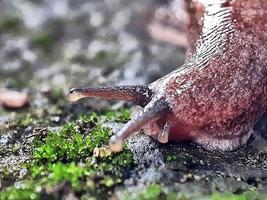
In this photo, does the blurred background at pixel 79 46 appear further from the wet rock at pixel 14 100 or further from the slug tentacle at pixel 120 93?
the slug tentacle at pixel 120 93

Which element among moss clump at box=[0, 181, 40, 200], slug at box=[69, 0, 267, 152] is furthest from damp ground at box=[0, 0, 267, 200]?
slug at box=[69, 0, 267, 152]

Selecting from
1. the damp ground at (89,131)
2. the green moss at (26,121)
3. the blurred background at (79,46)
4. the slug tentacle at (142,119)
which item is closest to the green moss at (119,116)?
the damp ground at (89,131)

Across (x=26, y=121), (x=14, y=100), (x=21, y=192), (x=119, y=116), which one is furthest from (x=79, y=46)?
(x=21, y=192)

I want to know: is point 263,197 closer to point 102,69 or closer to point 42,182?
point 42,182

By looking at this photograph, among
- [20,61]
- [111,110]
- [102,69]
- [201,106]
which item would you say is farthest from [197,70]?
[20,61]

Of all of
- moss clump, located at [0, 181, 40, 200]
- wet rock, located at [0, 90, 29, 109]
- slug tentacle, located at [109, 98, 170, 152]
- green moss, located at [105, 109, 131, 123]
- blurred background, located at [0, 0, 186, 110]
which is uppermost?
slug tentacle, located at [109, 98, 170, 152]

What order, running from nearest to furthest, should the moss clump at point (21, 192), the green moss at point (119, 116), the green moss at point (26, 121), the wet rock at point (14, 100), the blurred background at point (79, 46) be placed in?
the moss clump at point (21, 192) → the green moss at point (119, 116) → the green moss at point (26, 121) → the wet rock at point (14, 100) → the blurred background at point (79, 46)

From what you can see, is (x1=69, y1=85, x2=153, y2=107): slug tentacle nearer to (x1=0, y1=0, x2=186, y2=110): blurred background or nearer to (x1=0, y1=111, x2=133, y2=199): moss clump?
(x1=0, y1=111, x2=133, y2=199): moss clump

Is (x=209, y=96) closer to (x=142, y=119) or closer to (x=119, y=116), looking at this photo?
(x=142, y=119)
